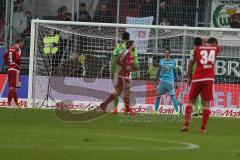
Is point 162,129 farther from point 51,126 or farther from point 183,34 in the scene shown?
point 183,34

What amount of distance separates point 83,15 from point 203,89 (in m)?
15.2

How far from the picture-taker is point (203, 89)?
1773 cm

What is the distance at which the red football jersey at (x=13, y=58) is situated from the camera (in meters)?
26.3

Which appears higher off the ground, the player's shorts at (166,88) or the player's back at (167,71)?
the player's back at (167,71)

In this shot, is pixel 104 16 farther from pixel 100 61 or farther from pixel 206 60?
pixel 206 60

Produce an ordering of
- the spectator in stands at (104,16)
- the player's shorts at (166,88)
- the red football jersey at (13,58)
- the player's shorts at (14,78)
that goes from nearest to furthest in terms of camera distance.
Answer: the player's shorts at (166,88)
the red football jersey at (13,58)
the player's shorts at (14,78)
the spectator in stands at (104,16)

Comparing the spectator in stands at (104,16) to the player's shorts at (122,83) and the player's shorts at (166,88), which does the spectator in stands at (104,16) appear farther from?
the player's shorts at (122,83)

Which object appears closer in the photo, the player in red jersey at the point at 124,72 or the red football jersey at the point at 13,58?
the player in red jersey at the point at 124,72

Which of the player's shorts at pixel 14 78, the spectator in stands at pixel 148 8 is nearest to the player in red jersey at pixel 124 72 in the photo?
the player's shorts at pixel 14 78

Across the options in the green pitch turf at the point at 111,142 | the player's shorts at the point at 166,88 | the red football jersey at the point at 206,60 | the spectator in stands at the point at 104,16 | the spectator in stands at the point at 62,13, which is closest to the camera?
the green pitch turf at the point at 111,142

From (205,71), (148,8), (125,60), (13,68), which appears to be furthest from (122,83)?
(148,8)

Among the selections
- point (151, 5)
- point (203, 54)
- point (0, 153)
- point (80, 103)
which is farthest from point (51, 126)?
point (151, 5)

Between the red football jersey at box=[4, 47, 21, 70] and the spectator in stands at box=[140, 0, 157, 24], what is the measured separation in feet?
23.1

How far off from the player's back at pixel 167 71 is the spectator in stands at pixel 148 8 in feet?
18.7
